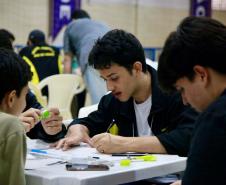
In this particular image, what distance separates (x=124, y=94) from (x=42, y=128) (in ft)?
1.45

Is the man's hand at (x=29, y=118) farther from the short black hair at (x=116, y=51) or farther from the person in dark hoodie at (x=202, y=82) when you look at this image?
the person in dark hoodie at (x=202, y=82)

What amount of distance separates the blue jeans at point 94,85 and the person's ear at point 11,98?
10.8 feet

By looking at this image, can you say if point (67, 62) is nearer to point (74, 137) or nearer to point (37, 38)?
point (37, 38)

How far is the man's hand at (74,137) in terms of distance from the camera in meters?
2.28

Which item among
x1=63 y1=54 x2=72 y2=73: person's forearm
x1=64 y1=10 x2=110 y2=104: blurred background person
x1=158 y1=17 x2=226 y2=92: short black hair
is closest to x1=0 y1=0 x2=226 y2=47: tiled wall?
x1=63 y1=54 x2=72 y2=73: person's forearm

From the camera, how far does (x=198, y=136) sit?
4.32 feet

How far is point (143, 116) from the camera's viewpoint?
243 centimetres

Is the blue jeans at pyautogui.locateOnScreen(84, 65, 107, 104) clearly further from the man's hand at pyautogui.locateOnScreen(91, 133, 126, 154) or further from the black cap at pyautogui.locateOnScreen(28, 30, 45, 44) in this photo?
the man's hand at pyautogui.locateOnScreen(91, 133, 126, 154)

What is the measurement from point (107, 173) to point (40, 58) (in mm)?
4297

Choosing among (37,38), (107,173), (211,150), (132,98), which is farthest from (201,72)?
(37,38)

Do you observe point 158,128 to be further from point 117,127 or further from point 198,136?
point 198,136

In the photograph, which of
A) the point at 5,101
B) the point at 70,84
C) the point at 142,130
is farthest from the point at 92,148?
the point at 70,84

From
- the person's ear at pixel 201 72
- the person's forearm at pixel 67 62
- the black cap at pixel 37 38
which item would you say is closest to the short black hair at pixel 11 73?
the person's ear at pixel 201 72

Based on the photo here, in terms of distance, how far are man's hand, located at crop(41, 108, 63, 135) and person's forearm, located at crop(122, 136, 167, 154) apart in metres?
0.42
